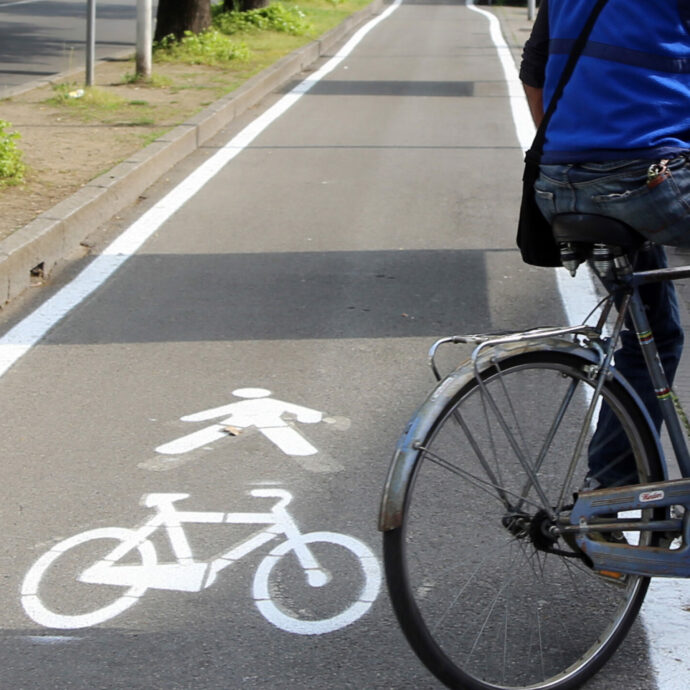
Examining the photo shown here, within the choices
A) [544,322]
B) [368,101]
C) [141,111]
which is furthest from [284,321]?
[368,101]

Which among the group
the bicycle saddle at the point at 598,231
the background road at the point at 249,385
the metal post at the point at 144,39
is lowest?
the metal post at the point at 144,39

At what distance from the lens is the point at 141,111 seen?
38.7 ft

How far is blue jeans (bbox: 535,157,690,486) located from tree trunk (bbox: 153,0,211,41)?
49.2 ft

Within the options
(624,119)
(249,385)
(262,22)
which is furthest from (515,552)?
(262,22)

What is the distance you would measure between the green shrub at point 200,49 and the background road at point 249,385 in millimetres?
6079

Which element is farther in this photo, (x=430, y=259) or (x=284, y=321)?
(x=430, y=259)

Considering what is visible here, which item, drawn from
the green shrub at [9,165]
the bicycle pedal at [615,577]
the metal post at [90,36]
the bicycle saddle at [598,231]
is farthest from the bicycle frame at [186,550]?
the metal post at [90,36]

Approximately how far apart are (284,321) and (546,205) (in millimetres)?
3198

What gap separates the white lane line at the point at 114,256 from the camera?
18.4ft

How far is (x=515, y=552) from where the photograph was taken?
9.91 feet

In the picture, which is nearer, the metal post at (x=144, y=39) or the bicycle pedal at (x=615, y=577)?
the bicycle pedal at (x=615, y=577)

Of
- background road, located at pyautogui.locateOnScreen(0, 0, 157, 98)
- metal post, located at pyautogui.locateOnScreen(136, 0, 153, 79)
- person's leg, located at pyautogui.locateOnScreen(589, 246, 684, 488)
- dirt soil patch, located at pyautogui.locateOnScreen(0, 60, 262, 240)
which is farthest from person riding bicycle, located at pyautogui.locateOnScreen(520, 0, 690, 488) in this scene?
metal post, located at pyautogui.locateOnScreen(136, 0, 153, 79)

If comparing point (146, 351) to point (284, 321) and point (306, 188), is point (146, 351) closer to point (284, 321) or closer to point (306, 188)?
point (284, 321)

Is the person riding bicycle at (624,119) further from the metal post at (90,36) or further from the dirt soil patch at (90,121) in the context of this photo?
the metal post at (90,36)
